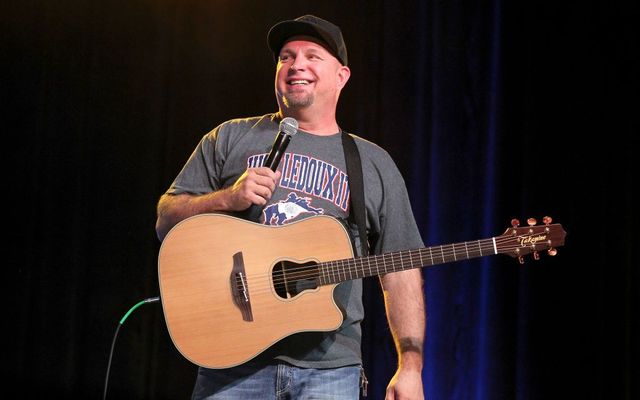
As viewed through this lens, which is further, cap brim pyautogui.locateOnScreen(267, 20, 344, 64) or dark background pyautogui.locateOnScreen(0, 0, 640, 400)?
dark background pyautogui.locateOnScreen(0, 0, 640, 400)

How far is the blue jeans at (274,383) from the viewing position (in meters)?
2.45

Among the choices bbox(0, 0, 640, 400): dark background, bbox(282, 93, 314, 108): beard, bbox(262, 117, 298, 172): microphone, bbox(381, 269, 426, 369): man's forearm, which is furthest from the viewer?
bbox(0, 0, 640, 400): dark background

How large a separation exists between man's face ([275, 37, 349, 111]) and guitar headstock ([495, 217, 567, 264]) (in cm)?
97

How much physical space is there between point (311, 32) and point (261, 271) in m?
1.08

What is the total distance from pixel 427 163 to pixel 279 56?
1526mm

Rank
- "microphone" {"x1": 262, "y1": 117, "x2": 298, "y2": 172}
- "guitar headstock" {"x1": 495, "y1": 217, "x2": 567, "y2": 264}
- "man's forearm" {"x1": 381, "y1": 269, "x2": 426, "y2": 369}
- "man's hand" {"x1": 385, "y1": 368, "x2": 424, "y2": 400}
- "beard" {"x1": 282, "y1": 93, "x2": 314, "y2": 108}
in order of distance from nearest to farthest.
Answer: "guitar headstock" {"x1": 495, "y1": 217, "x2": 567, "y2": 264}
"microphone" {"x1": 262, "y1": 117, "x2": 298, "y2": 172}
"man's hand" {"x1": 385, "y1": 368, "x2": 424, "y2": 400}
"man's forearm" {"x1": 381, "y1": 269, "x2": 426, "y2": 369}
"beard" {"x1": 282, "y1": 93, "x2": 314, "y2": 108}

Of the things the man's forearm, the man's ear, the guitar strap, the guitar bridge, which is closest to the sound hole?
the guitar bridge

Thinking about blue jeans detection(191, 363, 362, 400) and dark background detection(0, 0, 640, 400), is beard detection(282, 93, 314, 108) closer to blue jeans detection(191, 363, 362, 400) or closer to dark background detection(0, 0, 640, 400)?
blue jeans detection(191, 363, 362, 400)

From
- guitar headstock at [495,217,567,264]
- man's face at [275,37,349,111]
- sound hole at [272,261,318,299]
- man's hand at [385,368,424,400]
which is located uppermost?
man's face at [275,37,349,111]

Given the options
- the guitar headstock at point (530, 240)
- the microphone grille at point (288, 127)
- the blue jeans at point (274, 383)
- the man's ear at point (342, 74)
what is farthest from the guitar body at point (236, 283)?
the man's ear at point (342, 74)

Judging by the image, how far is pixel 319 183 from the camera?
8.94ft

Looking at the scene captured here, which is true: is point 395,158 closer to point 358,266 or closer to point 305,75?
point 305,75

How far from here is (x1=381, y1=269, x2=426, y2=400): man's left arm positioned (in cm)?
264

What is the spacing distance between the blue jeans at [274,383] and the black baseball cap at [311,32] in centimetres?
133
